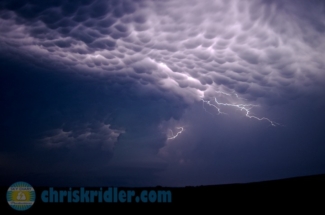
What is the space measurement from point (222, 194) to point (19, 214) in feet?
32.9

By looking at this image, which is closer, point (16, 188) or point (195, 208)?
point (195, 208)

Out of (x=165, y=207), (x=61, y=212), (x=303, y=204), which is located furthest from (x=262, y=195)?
(x=61, y=212)

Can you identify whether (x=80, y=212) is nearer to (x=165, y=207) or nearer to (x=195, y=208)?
(x=165, y=207)

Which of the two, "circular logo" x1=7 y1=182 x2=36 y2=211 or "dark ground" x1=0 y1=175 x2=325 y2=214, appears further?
"circular logo" x1=7 y1=182 x2=36 y2=211

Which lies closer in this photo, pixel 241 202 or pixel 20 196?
pixel 241 202

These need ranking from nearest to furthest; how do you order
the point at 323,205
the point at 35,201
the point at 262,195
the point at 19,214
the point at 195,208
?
the point at 323,205
the point at 19,214
the point at 195,208
the point at 262,195
the point at 35,201

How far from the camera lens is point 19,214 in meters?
9.01

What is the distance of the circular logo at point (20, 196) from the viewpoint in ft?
33.2

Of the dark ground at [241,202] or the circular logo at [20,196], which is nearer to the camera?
the dark ground at [241,202]

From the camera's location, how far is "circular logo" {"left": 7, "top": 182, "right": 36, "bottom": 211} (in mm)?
10133

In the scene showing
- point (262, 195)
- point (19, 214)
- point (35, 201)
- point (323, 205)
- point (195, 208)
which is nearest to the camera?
point (323, 205)

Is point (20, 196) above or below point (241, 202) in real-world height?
above

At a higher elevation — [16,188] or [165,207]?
[16,188]

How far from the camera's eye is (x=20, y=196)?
34.7 ft
